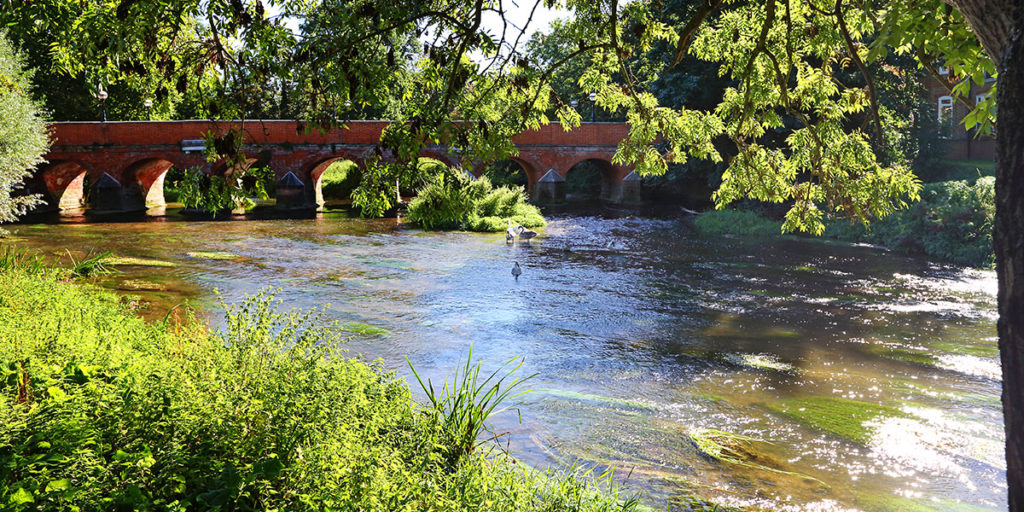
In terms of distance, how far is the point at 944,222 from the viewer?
58.4 feet

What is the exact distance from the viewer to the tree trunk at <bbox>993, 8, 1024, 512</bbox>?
2.76 meters

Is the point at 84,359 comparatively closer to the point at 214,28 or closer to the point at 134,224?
the point at 214,28

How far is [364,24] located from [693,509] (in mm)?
4297

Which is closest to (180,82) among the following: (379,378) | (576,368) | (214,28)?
(214,28)

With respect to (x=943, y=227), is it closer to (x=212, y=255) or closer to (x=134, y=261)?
(x=212, y=255)

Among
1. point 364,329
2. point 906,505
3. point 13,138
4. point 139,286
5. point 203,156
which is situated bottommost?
point 906,505

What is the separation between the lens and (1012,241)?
277cm

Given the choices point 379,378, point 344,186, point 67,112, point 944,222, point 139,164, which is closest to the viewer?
point 379,378

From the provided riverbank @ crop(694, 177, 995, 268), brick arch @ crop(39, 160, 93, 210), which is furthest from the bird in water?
brick arch @ crop(39, 160, 93, 210)

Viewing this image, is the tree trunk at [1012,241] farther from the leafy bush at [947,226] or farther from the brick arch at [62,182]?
the brick arch at [62,182]

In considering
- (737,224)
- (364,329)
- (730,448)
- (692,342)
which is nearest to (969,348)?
(692,342)

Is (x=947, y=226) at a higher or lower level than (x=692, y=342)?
higher

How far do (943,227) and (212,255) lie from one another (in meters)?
17.2

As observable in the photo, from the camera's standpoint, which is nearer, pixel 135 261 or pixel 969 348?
pixel 969 348
